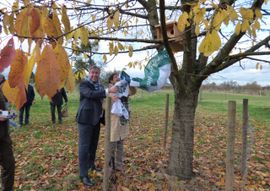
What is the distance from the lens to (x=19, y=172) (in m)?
5.14

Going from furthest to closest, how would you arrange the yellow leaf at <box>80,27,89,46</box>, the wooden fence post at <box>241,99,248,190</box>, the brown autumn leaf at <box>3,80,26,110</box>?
the wooden fence post at <box>241,99,248,190</box>
the yellow leaf at <box>80,27,89,46</box>
the brown autumn leaf at <box>3,80,26,110</box>

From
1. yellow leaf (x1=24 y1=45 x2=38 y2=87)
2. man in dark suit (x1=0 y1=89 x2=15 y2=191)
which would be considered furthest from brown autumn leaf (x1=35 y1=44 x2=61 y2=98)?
man in dark suit (x1=0 y1=89 x2=15 y2=191)

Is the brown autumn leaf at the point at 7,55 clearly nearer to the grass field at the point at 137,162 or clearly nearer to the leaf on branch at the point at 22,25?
the leaf on branch at the point at 22,25

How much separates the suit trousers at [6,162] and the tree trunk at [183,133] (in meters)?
2.27

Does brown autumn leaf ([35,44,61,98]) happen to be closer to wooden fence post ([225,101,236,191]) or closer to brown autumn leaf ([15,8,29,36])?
brown autumn leaf ([15,8,29,36])

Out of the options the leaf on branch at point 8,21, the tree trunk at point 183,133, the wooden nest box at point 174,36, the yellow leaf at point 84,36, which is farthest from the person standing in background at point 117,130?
the leaf on branch at point 8,21

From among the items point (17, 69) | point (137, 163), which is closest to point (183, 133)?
point (137, 163)

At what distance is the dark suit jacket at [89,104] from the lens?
4188 millimetres

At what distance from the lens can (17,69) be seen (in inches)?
32.2

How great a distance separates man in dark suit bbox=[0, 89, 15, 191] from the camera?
3.56m

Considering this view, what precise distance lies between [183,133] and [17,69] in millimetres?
3656

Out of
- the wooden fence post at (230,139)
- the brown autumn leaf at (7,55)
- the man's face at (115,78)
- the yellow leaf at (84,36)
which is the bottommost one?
the wooden fence post at (230,139)

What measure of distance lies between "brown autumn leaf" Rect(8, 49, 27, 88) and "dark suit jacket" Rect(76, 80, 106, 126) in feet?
10.9

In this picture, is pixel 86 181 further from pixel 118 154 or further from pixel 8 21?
pixel 8 21
